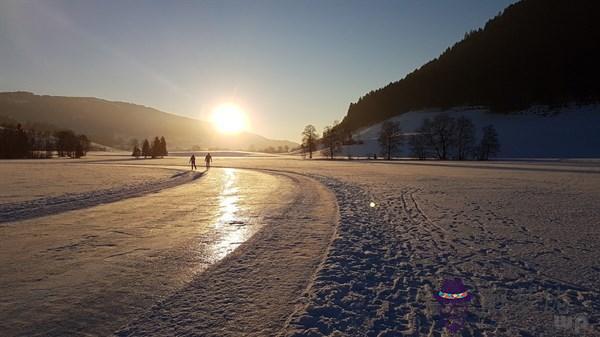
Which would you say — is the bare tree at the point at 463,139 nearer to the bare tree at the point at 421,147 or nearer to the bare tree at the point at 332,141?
the bare tree at the point at 421,147

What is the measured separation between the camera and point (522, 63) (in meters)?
106

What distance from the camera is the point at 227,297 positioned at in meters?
4.63

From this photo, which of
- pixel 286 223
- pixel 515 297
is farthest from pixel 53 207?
pixel 515 297

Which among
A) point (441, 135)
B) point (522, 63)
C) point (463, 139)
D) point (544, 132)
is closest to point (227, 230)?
point (441, 135)

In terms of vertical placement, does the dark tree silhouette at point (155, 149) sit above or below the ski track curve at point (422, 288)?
above

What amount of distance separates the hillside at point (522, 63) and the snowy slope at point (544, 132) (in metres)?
4.69

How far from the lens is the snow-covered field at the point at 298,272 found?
393cm

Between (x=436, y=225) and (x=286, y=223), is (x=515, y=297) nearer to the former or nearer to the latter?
(x=436, y=225)

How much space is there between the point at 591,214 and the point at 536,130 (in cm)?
10010

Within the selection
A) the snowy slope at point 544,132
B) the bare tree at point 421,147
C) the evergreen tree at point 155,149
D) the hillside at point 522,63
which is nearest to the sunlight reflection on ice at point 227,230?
the bare tree at point 421,147

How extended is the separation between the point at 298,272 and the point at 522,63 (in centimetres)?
13574

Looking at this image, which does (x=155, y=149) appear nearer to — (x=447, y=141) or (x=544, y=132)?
(x=447, y=141)

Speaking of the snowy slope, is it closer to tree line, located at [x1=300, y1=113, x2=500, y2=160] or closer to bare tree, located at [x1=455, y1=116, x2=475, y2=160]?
tree line, located at [x1=300, y1=113, x2=500, y2=160]

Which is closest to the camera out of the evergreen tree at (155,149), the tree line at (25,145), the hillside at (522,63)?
the tree line at (25,145)
